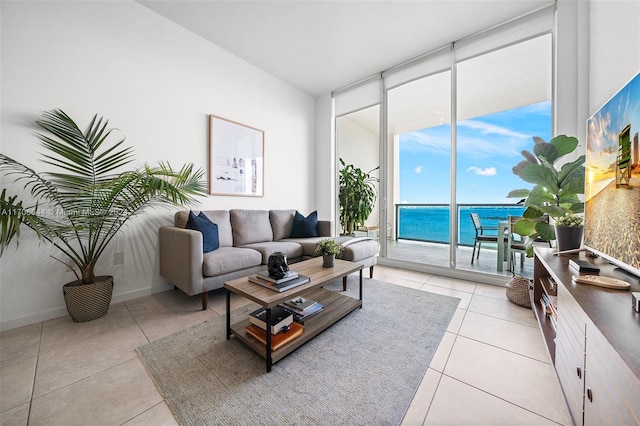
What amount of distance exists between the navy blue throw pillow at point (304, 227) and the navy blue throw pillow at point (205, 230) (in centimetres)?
123

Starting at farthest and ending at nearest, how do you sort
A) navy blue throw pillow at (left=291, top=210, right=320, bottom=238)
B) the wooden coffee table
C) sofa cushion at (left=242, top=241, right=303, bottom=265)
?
navy blue throw pillow at (left=291, top=210, right=320, bottom=238), sofa cushion at (left=242, top=241, right=303, bottom=265), the wooden coffee table

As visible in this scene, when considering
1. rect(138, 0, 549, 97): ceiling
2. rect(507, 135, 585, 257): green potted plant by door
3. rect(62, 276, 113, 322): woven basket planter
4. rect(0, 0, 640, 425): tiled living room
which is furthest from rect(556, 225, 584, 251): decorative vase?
rect(62, 276, 113, 322): woven basket planter

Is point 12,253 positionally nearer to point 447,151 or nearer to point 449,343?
point 449,343

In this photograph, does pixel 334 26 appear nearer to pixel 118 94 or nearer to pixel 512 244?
pixel 118 94

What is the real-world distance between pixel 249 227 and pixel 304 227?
78 cm

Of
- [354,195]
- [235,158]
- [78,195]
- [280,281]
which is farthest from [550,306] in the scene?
[78,195]

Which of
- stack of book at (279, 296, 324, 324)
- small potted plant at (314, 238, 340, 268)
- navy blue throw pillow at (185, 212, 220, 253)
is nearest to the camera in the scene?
stack of book at (279, 296, 324, 324)

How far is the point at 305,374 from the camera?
1242 mm

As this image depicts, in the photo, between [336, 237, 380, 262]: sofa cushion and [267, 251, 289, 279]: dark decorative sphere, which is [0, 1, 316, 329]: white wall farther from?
[267, 251, 289, 279]: dark decorative sphere

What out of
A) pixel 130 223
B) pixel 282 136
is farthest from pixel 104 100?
pixel 282 136

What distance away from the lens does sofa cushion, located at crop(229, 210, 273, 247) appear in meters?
2.84

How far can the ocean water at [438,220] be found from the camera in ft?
11.5

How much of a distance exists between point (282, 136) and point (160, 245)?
2354mm

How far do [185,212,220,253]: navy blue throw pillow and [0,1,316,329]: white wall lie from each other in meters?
0.49
